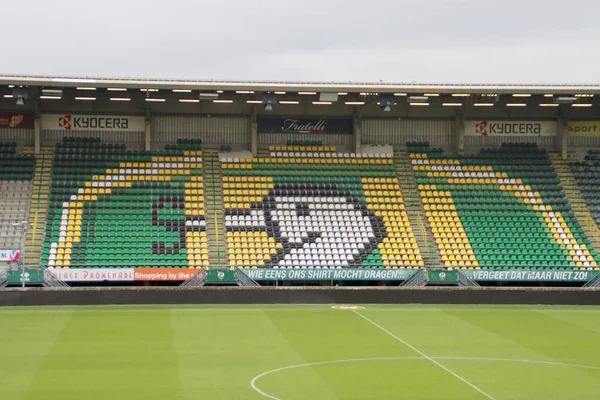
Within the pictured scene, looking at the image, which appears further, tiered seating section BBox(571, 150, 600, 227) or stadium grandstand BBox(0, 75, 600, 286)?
tiered seating section BBox(571, 150, 600, 227)

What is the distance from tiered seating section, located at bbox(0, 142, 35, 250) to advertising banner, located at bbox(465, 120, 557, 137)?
22270 millimetres

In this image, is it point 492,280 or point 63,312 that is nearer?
point 63,312

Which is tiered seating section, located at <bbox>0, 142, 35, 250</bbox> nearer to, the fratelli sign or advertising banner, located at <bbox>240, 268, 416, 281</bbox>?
advertising banner, located at <bbox>240, 268, 416, 281</bbox>

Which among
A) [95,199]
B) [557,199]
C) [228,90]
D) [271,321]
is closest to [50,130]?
[95,199]

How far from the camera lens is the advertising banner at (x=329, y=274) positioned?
36312mm

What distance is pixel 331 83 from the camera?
1565 inches

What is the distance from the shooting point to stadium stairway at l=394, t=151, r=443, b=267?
39250 millimetres

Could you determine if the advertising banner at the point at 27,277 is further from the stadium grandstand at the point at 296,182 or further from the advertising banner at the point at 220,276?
the advertising banner at the point at 220,276

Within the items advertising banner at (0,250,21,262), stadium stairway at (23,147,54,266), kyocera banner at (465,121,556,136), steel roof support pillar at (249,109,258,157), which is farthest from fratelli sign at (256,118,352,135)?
advertising banner at (0,250,21,262)

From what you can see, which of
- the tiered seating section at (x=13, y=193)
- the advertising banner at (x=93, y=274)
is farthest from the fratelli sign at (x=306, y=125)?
the advertising banner at (x=93, y=274)

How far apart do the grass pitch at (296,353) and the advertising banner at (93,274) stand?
2.54 metres

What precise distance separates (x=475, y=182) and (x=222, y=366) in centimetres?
2499

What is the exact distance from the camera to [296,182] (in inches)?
1667

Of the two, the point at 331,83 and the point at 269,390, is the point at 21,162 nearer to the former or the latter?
the point at 331,83
